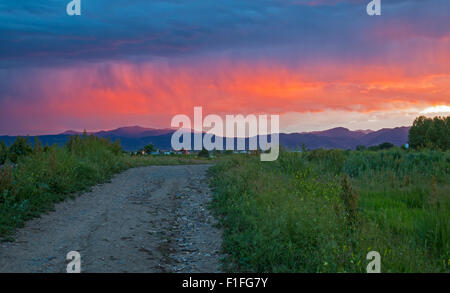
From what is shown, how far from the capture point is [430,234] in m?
Answer: 8.04

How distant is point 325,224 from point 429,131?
171 feet

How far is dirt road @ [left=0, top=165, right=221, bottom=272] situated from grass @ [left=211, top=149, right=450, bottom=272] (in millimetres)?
670

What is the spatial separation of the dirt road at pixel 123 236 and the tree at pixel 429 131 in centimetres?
4607

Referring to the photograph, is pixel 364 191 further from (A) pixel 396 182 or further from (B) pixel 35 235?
(B) pixel 35 235

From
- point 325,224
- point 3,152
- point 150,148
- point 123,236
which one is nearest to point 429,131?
point 150,148

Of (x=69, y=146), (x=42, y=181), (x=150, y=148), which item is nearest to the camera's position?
(x=42, y=181)

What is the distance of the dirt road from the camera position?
6.92 metres

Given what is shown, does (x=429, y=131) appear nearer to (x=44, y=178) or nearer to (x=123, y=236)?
(x=44, y=178)

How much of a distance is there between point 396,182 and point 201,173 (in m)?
8.96

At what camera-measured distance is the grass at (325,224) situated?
6320 mm

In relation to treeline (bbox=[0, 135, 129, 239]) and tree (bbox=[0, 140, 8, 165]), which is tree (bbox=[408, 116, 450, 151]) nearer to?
treeline (bbox=[0, 135, 129, 239])

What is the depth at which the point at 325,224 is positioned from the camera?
7742 mm

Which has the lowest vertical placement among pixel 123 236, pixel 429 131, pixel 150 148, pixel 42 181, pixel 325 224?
pixel 123 236
